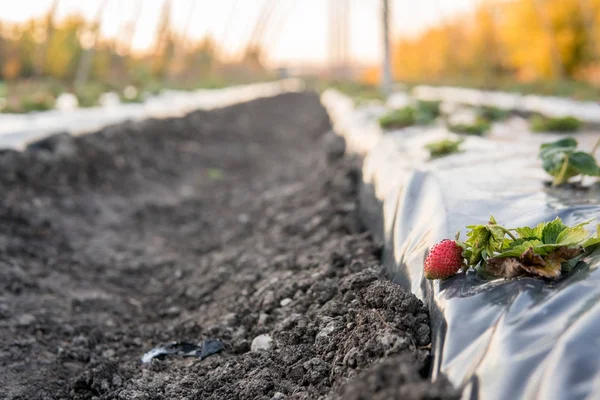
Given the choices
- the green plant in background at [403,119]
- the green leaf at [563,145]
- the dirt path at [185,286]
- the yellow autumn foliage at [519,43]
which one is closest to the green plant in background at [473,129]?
the green plant in background at [403,119]

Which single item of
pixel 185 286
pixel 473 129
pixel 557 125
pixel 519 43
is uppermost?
pixel 473 129

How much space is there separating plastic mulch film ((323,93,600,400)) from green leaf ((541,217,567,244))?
0.11 metres

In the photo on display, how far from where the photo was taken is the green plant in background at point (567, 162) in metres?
2.84

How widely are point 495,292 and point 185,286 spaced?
2240mm

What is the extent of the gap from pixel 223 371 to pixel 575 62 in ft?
79.6

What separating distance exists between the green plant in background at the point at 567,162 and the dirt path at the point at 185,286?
0.98 meters

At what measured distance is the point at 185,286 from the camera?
361 cm

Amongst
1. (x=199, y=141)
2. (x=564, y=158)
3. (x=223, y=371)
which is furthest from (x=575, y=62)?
(x=223, y=371)

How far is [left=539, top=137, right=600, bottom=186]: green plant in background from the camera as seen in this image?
2.84 meters

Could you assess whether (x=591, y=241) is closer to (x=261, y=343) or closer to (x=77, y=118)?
(x=261, y=343)

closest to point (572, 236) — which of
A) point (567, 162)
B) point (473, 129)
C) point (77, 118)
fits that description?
point (567, 162)

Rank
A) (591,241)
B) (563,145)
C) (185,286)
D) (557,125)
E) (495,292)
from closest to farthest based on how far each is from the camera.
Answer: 1. (495,292)
2. (591,241)
3. (563,145)
4. (185,286)
5. (557,125)

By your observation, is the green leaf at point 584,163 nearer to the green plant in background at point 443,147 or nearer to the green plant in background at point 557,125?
the green plant in background at point 443,147

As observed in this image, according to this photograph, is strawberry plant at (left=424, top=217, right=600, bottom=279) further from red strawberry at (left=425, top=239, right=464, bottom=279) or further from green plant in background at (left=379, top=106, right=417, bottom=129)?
green plant in background at (left=379, top=106, right=417, bottom=129)
